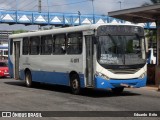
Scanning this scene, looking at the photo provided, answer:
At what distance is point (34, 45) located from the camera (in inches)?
869

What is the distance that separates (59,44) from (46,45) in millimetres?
1480

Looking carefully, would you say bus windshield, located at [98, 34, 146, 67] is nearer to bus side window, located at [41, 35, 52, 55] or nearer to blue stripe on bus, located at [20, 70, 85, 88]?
blue stripe on bus, located at [20, 70, 85, 88]

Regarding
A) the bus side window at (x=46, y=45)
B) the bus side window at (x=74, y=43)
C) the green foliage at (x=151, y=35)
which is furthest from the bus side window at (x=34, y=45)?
the green foliage at (x=151, y=35)

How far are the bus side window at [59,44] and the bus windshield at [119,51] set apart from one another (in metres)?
2.77

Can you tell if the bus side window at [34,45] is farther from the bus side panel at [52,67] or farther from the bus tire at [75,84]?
the bus tire at [75,84]

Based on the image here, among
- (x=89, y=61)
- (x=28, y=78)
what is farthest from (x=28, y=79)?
(x=89, y=61)

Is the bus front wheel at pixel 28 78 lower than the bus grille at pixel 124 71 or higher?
lower

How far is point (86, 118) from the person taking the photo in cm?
1113

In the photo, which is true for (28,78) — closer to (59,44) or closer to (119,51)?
(59,44)

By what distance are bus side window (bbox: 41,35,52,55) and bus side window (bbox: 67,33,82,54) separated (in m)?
1.90

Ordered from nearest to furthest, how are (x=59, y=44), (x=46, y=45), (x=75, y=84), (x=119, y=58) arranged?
(x=119, y=58) < (x=75, y=84) < (x=59, y=44) < (x=46, y=45)

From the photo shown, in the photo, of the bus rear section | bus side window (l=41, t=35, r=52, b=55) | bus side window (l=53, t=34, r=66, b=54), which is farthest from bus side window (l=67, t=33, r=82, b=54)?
bus side window (l=41, t=35, r=52, b=55)

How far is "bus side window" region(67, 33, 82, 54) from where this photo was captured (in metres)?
17.7

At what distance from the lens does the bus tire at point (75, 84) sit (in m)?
17.7
